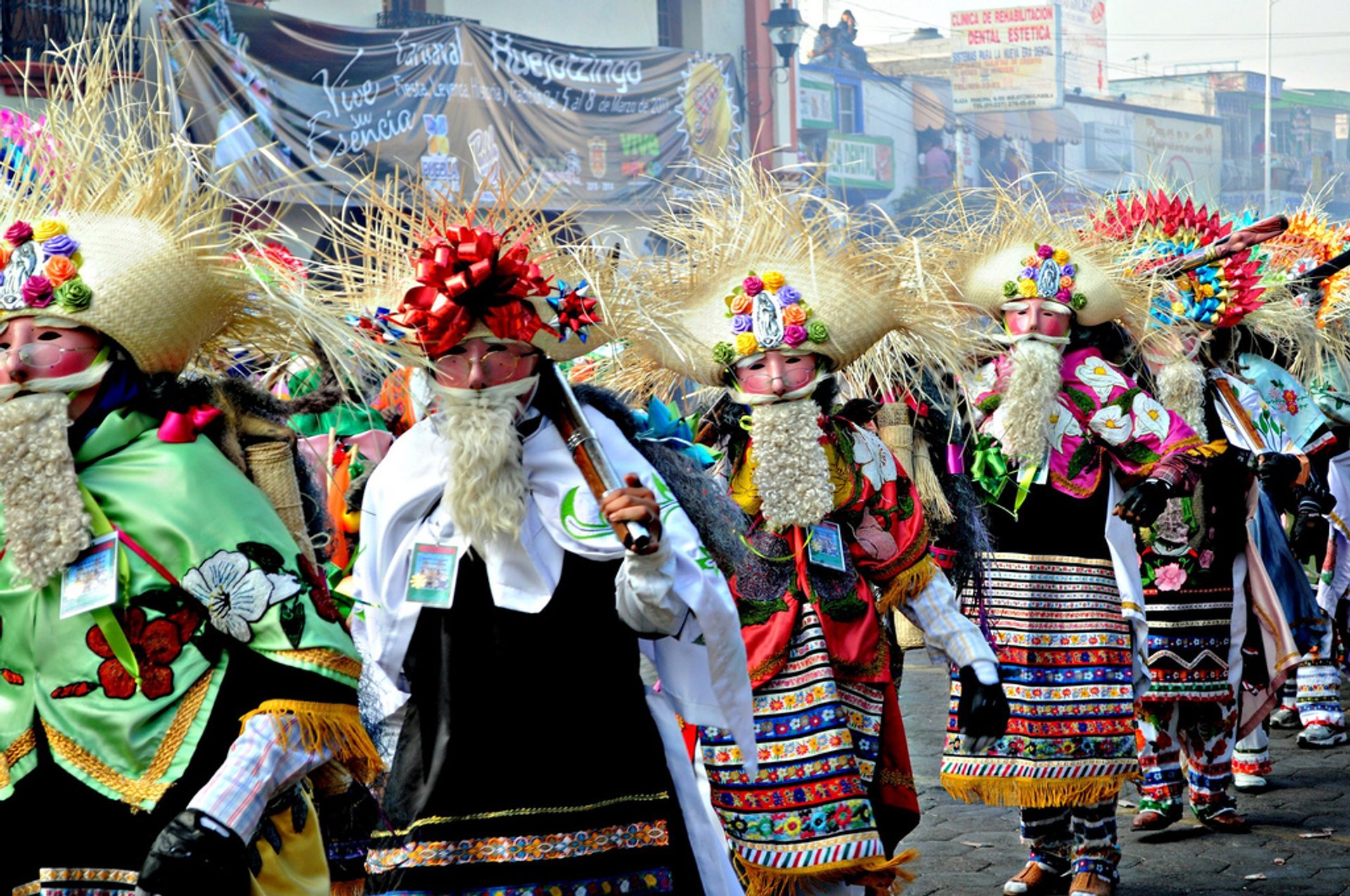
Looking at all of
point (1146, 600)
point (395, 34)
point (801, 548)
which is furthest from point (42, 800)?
point (395, 34)

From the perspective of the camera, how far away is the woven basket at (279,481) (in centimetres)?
365

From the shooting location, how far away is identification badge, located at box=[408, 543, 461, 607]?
362 cm

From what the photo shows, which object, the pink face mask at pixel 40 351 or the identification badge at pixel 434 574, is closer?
the pink face mask at pixel 40 351

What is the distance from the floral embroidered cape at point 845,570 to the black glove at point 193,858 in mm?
2317

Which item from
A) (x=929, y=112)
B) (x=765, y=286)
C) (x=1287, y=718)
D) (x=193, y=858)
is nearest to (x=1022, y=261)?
(x=765, y=286)

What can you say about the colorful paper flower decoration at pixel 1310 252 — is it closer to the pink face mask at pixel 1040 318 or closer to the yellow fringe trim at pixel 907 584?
the pink face mask at pixel 1040 318

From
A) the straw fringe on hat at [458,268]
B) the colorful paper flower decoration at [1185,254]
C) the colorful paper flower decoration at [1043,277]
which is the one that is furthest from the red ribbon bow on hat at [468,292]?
the colorful paper flower decoration at [1185,254]

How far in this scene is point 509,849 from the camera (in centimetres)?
350

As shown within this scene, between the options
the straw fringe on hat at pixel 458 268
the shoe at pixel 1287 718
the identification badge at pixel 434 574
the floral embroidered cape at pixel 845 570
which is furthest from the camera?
the shoe at pixel 1287 718

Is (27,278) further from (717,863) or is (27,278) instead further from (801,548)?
(801,548)

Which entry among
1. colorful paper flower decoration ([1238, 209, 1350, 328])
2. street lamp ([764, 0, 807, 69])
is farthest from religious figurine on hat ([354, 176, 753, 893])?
street lamp ([764, 0, 807, 69])

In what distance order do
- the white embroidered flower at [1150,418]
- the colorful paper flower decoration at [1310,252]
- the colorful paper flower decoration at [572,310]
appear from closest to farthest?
1. the colorful paper flower decoration at [572,310]
2. the white embroidered flower at [1150,418]
3. the colorful paper flower decoration at [1310,252]

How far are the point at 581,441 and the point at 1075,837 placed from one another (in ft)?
11.6

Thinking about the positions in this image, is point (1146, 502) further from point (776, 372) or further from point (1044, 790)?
point (776, 372)
